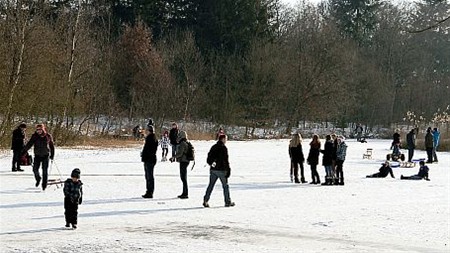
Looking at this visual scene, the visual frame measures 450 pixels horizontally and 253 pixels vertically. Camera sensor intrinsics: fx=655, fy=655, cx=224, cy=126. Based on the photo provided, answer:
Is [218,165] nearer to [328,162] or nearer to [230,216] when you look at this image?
[230,216]

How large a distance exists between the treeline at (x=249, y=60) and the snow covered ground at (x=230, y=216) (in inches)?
822

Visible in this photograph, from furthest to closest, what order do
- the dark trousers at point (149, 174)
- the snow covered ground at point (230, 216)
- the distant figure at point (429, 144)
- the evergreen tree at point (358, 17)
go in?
the evergreen tree at point (358, 17), the distant figure at point (429, 144), the dark trousers at point (149, 174), the snow covered ground at point (230, 216)

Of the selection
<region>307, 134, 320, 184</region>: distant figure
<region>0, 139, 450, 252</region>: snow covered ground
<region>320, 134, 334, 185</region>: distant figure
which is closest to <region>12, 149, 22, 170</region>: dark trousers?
<region>0, 139, 450, 252</region>: snow covered ground

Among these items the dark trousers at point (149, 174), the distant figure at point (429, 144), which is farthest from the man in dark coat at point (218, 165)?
the distant figure at point (429, 144)

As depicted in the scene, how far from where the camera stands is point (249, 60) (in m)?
59.7

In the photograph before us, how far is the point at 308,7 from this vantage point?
77375 mm

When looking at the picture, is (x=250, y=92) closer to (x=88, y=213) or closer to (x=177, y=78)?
(x=177, y=78)

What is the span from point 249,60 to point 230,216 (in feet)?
153

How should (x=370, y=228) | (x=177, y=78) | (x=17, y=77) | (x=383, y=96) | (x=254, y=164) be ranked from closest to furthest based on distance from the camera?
(x=370, y=228)
(x=254, y=164)
(x=17, y=77)
(x=177, y=78)
(x=383, y=96)

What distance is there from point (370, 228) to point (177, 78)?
151ft

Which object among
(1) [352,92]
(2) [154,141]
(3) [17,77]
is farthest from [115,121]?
(2) [154,141]

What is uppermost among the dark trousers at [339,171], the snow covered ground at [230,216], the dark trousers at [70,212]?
the dark trousers at [339,171]

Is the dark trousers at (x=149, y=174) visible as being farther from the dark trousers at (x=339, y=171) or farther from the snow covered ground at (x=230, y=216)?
the dark trousers at (x=339, y=171)

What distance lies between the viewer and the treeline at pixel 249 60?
51531 mm
